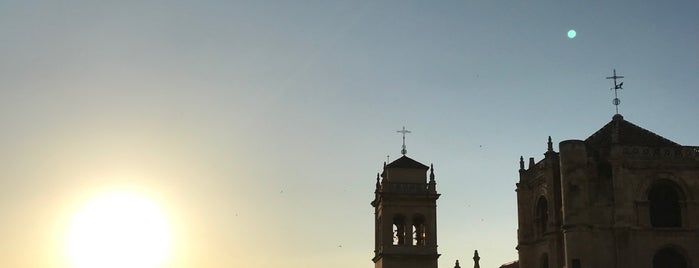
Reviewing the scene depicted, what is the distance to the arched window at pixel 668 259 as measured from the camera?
39.2 m

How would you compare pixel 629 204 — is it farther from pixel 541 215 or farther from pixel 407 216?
pixel 407 216

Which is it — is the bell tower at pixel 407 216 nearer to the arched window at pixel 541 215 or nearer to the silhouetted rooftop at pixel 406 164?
the silhouetted rooftop at pixel 406 164

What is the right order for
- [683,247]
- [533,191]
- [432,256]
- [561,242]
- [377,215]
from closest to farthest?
[683,247] → [561,242] → [533,191] → [432,256] → [377,215]

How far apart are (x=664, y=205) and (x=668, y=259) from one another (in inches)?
96.6

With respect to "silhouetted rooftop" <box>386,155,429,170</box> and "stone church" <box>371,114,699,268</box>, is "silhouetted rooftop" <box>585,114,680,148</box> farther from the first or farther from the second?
"silhouetted rooftop" <box>386,155,429,170</box>

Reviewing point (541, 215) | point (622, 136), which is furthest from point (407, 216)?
point (622, 136)

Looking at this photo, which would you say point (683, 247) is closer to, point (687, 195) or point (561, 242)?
point (687, 195)

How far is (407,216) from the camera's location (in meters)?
51.2

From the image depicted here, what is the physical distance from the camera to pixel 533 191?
46.0 meters

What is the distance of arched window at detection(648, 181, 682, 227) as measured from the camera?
39656 mm

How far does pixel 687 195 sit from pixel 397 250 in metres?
17.3

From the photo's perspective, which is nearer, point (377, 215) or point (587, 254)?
point (587, 254)

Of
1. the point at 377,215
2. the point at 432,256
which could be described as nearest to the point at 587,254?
the point at 432,256

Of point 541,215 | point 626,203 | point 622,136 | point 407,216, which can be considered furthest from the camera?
point 407,216
